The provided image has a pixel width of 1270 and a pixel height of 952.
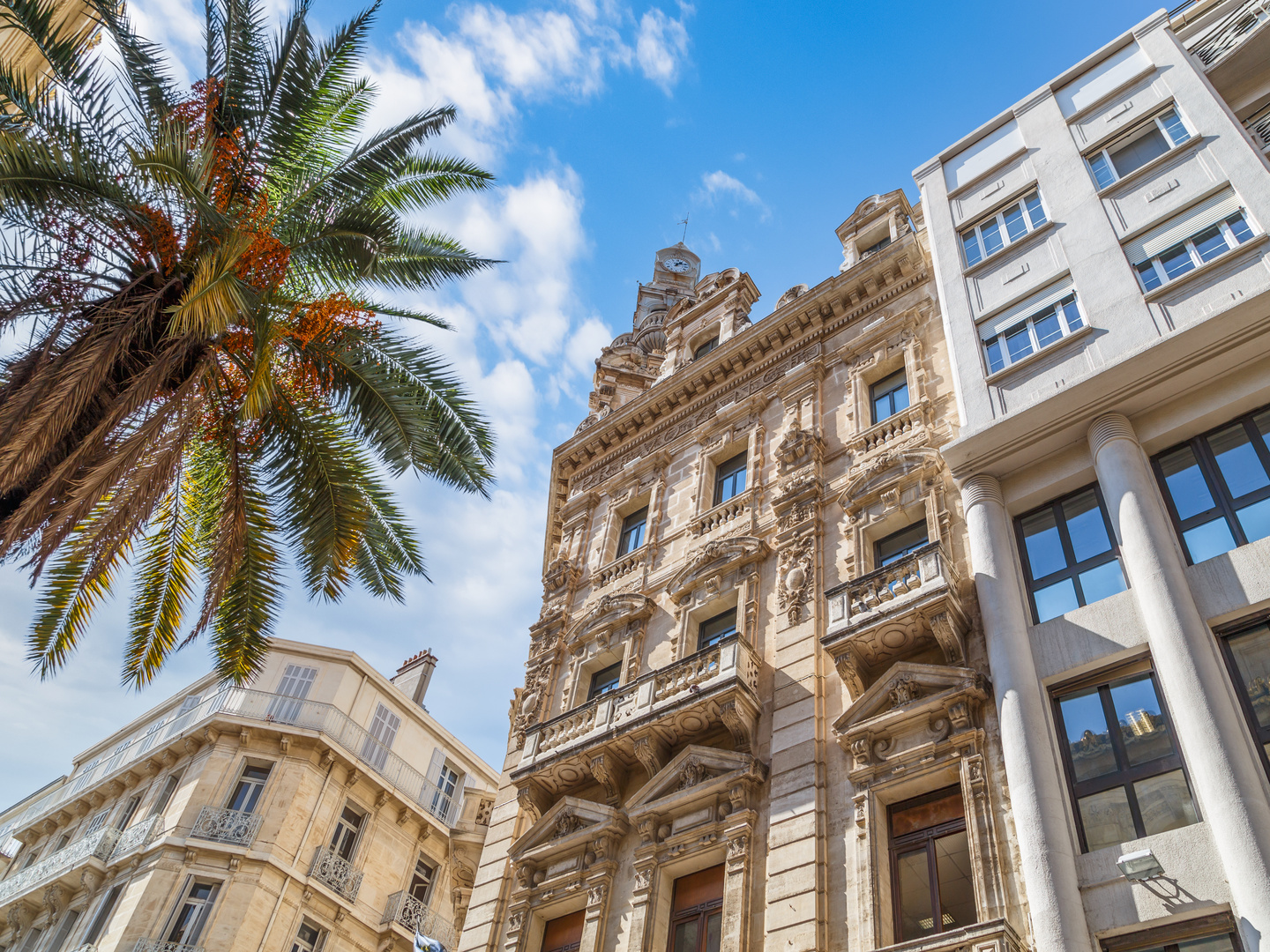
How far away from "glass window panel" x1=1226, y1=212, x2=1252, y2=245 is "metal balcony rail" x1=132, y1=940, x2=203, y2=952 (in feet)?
91.1

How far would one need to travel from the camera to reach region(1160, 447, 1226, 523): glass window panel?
14.3 m

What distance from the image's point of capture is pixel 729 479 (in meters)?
23.6

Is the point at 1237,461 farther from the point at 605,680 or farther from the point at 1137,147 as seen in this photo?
the point at 605,680

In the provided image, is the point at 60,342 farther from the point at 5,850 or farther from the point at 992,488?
the point at 5,850

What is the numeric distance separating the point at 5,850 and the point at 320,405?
3604cm

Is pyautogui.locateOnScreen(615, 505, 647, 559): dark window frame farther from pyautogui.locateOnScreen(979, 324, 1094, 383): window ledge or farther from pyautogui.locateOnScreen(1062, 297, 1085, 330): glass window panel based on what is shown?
pyautogui.locateOnScreen(1062, 297, 1085, 330): glass window panel

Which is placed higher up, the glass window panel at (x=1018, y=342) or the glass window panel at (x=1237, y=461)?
the glass window panel at (x=1018, y=342)

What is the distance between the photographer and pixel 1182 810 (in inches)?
461

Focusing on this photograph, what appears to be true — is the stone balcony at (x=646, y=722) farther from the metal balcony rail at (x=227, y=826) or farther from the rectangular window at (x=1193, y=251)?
the metal balcony rail at (x=227, y=826)

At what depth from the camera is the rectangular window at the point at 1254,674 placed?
11.8 m

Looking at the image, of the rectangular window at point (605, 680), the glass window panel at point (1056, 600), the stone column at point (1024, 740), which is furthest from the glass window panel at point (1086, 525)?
the rectangular window at point (605, 680)

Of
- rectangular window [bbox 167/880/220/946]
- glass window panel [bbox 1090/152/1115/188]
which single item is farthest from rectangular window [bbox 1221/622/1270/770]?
rectangular window [bbox 167/880/220/946]

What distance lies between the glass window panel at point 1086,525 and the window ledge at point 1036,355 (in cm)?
266

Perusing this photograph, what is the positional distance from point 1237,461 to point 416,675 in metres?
30.6
